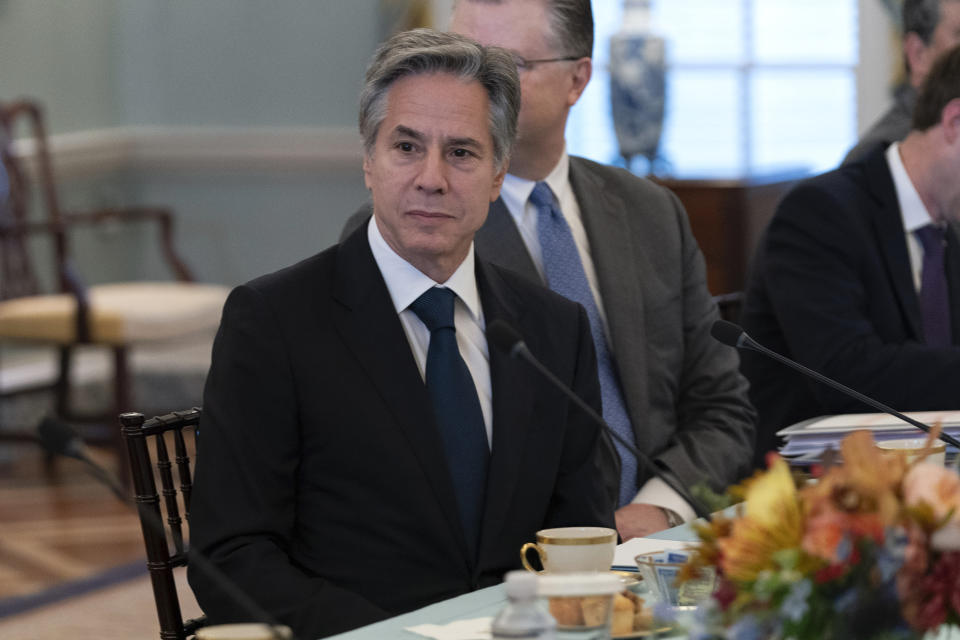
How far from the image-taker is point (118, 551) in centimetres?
444

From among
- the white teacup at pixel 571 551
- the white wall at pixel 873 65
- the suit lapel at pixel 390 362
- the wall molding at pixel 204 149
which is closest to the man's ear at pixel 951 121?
the suit lapel at pixel 390 362

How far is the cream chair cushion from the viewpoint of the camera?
16.8 ft

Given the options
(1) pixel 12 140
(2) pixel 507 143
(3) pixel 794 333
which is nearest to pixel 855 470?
(2) pixel 507 143

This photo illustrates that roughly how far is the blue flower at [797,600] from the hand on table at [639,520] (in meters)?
1.09

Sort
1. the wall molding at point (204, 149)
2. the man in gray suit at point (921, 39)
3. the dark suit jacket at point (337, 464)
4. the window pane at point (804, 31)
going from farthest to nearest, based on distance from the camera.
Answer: the wall molding at point (204, 149)
the window pane at point (804, 31)
the man in gray suit at point (921, 39)
the dark suit jacket at point (337, 464)

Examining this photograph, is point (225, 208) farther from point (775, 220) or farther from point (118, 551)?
point (775, 220)

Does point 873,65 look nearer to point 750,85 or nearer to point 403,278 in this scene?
point 750,85

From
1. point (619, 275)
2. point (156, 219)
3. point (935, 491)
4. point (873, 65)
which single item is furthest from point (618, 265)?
point (156, 219)

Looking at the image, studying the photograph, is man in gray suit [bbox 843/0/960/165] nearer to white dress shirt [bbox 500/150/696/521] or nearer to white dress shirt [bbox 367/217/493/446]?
white dress shirt [bbox 500/150/696/521]

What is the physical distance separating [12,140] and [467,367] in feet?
14.7

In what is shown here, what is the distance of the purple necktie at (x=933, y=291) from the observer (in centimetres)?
252

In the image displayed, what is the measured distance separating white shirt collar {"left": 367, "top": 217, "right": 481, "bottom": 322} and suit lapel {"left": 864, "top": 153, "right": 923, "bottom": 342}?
3.41ft

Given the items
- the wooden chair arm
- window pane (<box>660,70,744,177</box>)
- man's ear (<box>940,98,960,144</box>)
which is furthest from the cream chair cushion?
man's ear (<box>940,98,960,144</box>)

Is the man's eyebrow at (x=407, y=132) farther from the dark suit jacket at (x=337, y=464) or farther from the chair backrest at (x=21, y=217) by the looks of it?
the chair backrest at (x=21, y=217)
